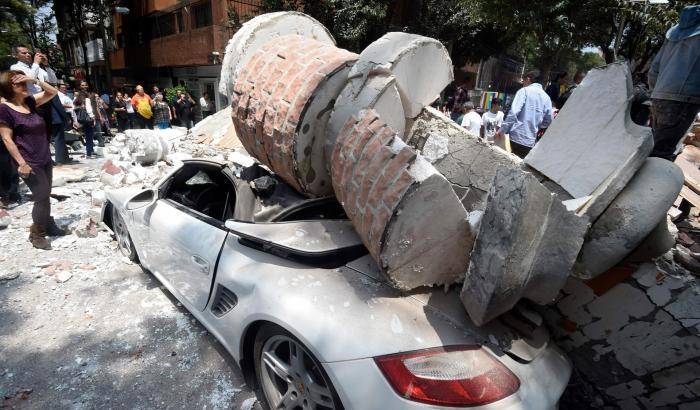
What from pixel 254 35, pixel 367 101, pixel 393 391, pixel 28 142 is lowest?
pixel 393 391

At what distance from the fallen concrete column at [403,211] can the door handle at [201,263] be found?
3.64ft

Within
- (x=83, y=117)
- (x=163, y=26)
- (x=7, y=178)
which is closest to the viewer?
(x=7, y=178)

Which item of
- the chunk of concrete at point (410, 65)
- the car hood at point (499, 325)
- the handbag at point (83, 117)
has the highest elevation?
the chunk of concrete at point (410, 65)

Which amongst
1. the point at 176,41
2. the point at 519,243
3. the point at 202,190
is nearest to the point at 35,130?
the point at 202,190

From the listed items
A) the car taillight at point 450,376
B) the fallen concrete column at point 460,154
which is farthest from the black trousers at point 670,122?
the car taillight at point 450,376

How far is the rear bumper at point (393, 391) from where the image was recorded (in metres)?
1.38

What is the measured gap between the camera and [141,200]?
314cm

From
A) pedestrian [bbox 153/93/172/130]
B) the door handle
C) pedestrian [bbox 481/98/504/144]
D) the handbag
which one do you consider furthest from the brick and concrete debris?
pedestrian [bbox 153/93/172/130]

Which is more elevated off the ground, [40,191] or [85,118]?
[85,118]

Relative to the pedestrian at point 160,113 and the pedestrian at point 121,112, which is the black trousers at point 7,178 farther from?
the pedestrian at point 121,112

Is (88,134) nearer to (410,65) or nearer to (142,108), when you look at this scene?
(142,108)

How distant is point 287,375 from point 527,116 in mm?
5195

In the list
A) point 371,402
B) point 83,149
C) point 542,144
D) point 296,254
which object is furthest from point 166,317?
point 83,149

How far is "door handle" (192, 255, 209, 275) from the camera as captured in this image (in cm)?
226
